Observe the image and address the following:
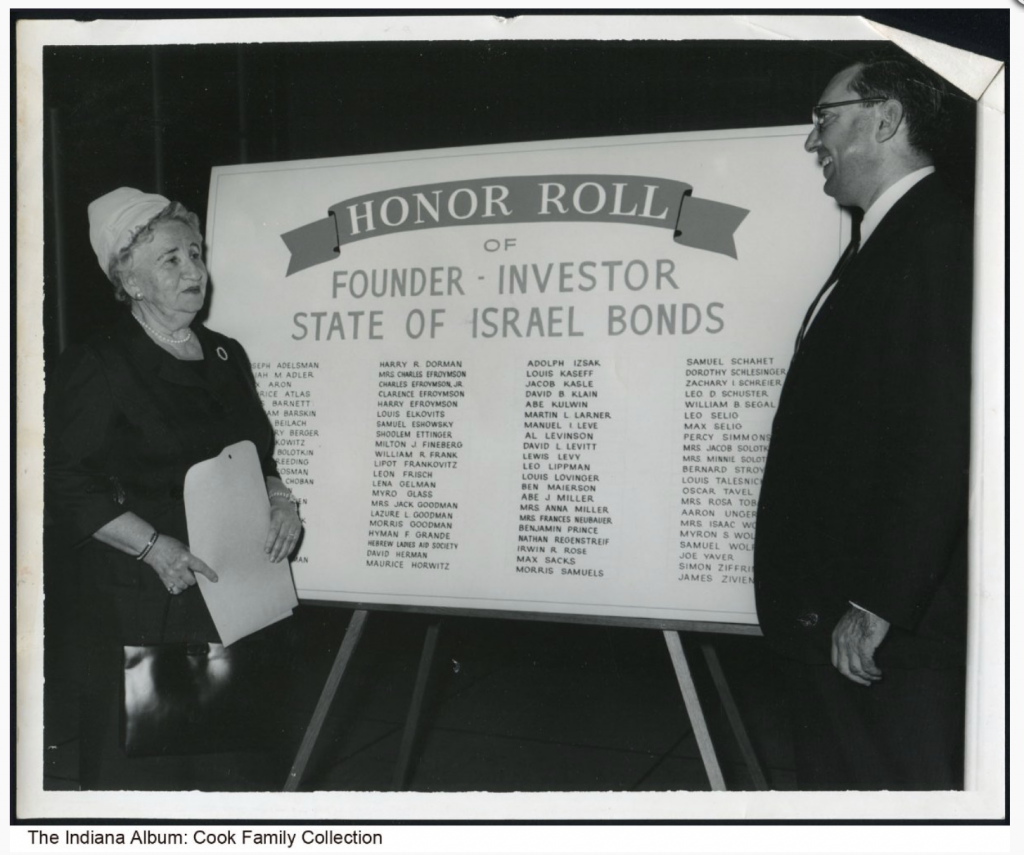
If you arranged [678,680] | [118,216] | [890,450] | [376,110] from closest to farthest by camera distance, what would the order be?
[890,450]
[678,680]
[118,216]
[376,110]

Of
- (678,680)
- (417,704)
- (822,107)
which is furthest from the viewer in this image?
(417,704)

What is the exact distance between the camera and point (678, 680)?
1686 mm

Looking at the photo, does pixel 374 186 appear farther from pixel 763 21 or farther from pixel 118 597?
pixel 118 597

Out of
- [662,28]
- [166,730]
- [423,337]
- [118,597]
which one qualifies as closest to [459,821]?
[166,730]

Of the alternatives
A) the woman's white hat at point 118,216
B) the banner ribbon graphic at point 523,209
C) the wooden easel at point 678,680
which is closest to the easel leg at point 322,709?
the wooden easel at point 678,680

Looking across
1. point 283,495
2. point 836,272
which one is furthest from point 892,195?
point 283,495

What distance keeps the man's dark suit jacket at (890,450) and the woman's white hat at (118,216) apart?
1299mm

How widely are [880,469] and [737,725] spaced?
608mm

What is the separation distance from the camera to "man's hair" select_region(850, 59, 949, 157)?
4.96 ft

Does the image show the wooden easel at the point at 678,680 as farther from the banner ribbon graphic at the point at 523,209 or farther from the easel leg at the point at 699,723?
the banner ribbon graphic at the point at 523,209

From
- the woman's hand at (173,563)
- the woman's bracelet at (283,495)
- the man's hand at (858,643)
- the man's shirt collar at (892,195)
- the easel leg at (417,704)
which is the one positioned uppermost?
the man's shirt collar at (892,195)

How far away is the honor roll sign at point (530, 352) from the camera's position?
1634 millimetres

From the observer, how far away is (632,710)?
288 cm

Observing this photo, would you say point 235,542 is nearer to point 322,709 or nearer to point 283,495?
point 283,495
